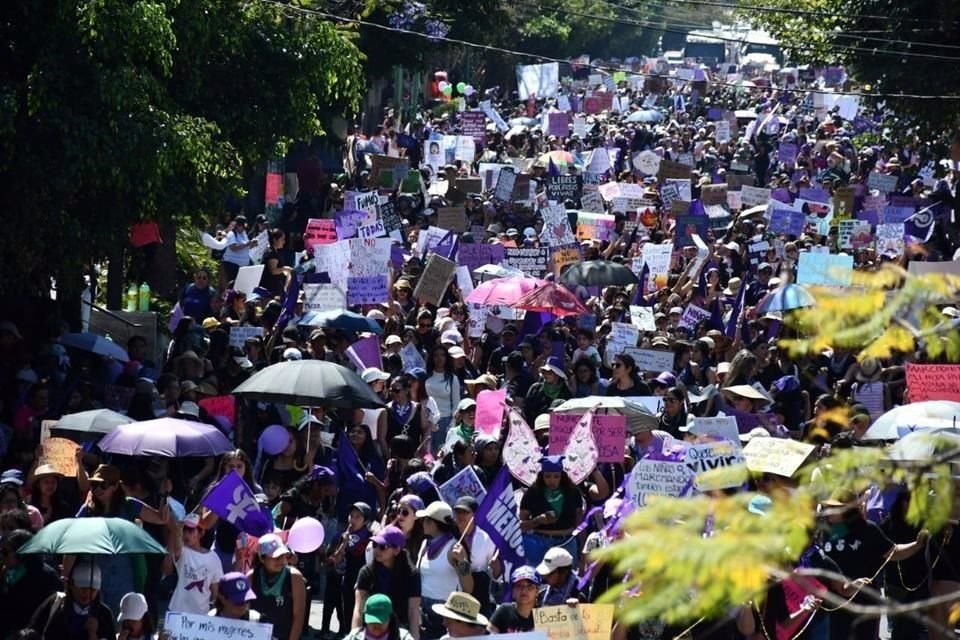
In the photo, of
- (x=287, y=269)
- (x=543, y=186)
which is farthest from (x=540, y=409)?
(x=543, y=186)

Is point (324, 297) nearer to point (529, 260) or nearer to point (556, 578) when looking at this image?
point (529, 260)

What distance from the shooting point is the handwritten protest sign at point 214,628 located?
28.3 feet

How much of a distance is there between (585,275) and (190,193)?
4.94m

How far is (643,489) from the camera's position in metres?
10.2

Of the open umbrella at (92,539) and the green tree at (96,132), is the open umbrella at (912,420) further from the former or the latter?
the green tree at (96,132)

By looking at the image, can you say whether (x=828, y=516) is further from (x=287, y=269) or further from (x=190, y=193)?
(x=287, y=269)

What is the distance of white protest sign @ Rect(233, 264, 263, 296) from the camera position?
18.8 metres

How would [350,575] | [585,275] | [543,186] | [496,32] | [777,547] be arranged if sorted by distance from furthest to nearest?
[496,32]
[543,186]
[585,275]
[350,575]
[777,547]

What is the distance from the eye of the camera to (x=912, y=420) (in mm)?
11812

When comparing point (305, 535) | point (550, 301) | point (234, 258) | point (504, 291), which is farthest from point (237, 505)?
point (234, 258)

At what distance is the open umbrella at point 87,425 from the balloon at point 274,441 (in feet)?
2.78

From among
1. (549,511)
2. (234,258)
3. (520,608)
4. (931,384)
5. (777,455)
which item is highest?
(777,455)

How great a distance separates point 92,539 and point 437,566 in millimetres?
1783

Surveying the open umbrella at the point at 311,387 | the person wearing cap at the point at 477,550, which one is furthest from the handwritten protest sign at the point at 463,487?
the open umbrella at the point at 311,387
